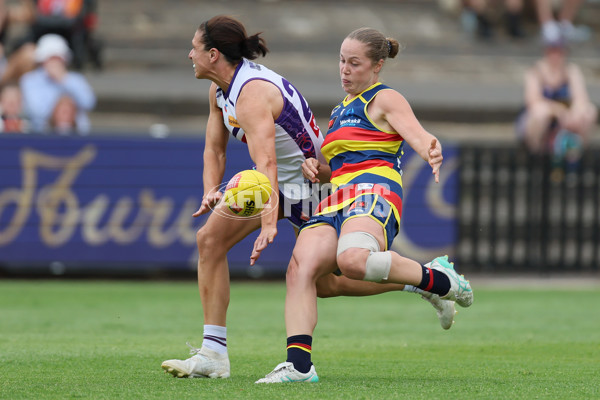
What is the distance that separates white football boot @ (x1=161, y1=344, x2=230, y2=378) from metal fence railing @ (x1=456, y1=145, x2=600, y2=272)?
7.28 m

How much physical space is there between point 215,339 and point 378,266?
1.09 m

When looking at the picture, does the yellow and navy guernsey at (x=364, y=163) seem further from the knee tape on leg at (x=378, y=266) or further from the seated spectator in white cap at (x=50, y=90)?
the seated spectator in white cap at (x=50, y=90)

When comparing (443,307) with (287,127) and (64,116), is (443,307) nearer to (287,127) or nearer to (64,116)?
(287,127)

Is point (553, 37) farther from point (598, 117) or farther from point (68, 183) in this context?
point (68, 183)

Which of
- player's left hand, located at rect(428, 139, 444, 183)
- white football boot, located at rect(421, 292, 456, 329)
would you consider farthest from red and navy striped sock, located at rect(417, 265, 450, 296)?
player's left hand, located at rect(428, 139, 444, 183)

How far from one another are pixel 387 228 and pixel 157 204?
685 centimetres

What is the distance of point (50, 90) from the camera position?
43.2ft

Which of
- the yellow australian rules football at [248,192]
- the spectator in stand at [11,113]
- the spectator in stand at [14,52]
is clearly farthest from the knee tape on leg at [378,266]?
the spectator in stand at [14,52]

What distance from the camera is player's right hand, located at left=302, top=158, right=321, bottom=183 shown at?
5.87 m

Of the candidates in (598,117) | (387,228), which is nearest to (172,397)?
(387,228)

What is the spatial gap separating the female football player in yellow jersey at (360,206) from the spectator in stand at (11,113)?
758 cm

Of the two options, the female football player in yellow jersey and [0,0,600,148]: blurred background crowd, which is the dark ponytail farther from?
[0,0,600,148]: blurred background crowd

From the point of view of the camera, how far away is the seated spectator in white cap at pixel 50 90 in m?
13.0

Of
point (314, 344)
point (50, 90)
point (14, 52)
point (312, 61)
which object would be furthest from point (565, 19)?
point (314, 344)
